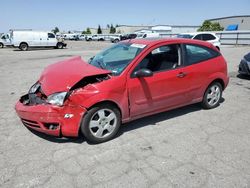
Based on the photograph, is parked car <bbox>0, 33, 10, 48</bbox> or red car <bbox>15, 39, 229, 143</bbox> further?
parked car <bbox>0, 33, 10, 48</bbox>

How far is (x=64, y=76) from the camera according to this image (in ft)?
11.0

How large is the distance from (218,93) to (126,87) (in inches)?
99.5

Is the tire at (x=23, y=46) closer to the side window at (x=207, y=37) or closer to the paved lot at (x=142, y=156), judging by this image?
the side window at (x=207, y=37)

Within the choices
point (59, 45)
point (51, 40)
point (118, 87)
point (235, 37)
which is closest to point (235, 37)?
point (235, 37)

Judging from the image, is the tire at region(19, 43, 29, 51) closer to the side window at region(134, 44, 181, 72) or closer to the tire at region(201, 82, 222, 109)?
the side window at region(134, 44, 181, 72)

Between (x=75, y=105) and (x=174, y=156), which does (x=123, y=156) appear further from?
(x=75, y=105)

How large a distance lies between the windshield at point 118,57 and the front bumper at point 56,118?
89 centimetres

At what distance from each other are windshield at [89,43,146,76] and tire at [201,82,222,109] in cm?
189

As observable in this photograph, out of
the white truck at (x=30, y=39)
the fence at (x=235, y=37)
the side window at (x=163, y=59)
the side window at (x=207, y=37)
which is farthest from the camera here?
the fence at (x=235, y=37)

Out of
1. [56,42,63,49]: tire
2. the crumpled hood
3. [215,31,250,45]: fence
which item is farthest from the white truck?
[215,31,250,45]: fence

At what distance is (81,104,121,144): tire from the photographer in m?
3.13

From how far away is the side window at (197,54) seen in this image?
13.4 feet

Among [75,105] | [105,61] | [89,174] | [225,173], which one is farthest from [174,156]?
[105,61]

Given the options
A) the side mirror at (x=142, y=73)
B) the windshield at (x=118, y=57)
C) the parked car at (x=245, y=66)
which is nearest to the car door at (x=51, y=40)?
the parked car at (x=245, y=66)
